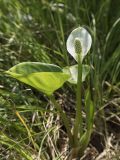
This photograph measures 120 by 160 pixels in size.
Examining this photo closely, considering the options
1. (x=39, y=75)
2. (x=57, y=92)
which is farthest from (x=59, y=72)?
(x=57, y=92)

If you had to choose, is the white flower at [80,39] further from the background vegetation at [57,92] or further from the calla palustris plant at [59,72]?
the background vegetation at [57,92]

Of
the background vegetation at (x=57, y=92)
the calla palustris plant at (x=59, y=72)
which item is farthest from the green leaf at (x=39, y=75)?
the background vegetation at (x=57, y=92)

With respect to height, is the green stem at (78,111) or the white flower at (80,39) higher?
the white flower at (80,39)

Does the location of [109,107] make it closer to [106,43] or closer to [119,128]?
[119,128]

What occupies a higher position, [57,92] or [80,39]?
[80,39]

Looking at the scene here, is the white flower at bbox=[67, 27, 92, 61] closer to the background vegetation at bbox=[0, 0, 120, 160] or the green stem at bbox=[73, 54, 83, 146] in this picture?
the green stem at bbox=[73, 54, 83, 146]

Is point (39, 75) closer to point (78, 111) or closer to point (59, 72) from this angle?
point (59, 72)
